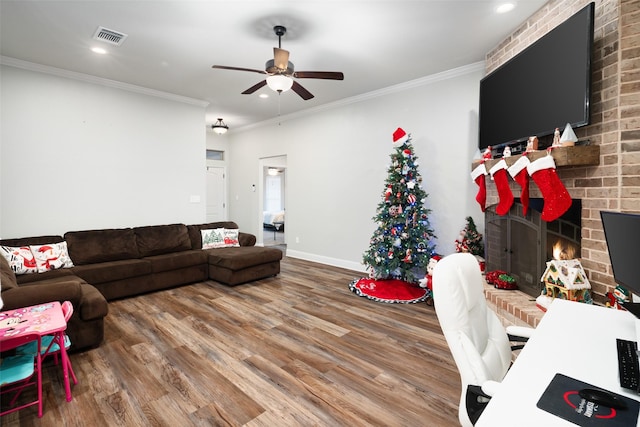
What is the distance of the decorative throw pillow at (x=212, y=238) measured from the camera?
5289 millimetres

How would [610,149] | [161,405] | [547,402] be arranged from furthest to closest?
[610,149] → [161,405] → [547,402]

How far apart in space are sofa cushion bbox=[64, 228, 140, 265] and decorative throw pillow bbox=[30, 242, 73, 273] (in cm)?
14

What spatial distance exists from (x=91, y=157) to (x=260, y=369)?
4075 millimetres

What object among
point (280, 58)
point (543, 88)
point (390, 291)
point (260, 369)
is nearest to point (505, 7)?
point (543, 88)

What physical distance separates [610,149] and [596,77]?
0.56m

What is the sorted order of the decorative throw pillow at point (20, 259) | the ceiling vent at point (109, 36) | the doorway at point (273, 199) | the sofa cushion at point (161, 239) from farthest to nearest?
the doorway at point (273, 199)
the sofa cushion at point (161, 239)
the decorative throw pillow at point (20, 259)
the ceiling vent at point (109, 36)

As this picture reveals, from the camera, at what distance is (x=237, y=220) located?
322 inches

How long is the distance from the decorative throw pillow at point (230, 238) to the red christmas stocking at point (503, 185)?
4003 mm

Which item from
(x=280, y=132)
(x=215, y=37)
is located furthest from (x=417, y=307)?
(x=280, y=132)

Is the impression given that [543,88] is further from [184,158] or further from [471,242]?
[184,158]

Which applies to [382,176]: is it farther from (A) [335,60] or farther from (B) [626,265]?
(B) [626,265]

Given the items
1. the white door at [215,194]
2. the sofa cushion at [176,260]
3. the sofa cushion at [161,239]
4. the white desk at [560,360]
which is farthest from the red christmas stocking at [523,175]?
the white door at [215,194]

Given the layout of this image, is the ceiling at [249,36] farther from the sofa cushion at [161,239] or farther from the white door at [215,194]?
the white door at [215,194]

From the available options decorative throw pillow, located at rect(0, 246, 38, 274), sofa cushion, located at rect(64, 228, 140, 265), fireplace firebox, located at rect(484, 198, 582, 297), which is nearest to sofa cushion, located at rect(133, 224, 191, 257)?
sofa cushion, located at rect(64, 228, 140, 265)
